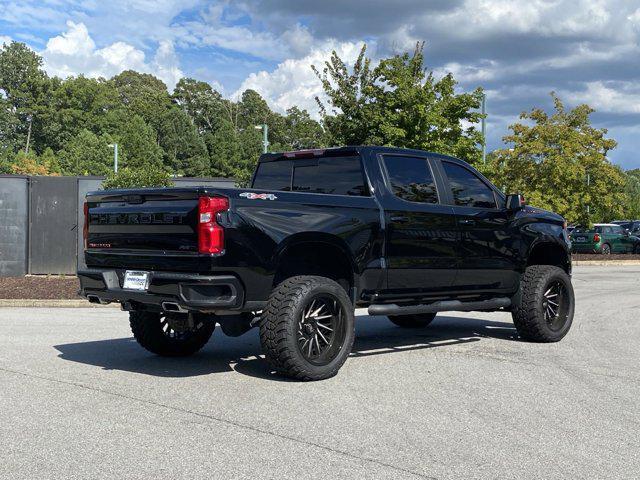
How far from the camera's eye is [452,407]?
571 cm

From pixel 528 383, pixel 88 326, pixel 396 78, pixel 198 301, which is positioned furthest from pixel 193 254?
pixel 396 78

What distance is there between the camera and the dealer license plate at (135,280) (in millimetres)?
6438

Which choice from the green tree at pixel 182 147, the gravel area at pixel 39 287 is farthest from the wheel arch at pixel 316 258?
the green tree at pixel 182 147

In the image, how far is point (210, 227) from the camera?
6035 mm

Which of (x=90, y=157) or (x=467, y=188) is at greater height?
(x=90, y=157)

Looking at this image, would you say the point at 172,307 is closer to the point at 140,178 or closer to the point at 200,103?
the point at 140,178

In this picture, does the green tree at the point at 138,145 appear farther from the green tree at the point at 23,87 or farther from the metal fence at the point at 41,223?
the metal fence at the point at 41,223

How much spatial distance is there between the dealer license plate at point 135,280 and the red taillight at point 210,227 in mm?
685

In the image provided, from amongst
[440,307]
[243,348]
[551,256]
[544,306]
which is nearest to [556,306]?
[544,306]

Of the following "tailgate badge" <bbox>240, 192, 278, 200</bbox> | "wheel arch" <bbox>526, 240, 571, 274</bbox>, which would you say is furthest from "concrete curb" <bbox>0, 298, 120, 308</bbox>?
"tailgate badge" <bbox>240, 192, 278, 200</bbox>

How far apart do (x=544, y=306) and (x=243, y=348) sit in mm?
3562

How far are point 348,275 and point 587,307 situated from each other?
7485 millimetres

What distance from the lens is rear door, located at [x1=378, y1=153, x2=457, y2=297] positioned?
24.2 ft

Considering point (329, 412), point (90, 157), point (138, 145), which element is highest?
point (138, 145)
